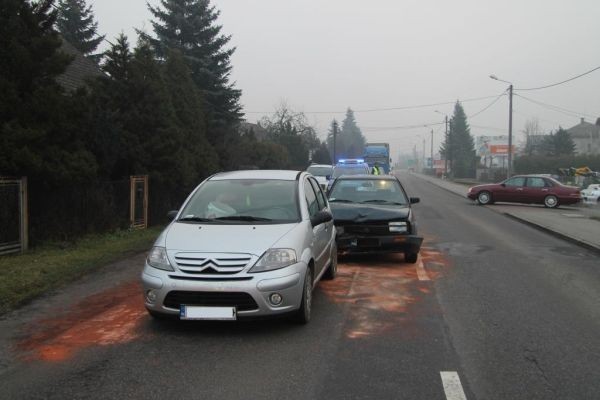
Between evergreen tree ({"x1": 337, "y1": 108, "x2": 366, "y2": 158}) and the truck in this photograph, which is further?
evergreen tree ({"x1": 337, "y1": 108, "x2": 366, "y2": 158})

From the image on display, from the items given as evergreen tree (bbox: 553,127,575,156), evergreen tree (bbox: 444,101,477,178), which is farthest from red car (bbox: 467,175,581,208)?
evergreen tree (bbox: 444,101,477,178)

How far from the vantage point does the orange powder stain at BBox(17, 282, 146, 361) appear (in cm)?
514

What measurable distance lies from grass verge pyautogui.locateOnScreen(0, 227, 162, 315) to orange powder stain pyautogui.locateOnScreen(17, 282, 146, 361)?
0.94 metres

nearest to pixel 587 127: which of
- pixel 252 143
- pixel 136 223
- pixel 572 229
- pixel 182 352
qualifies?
pixel 252 143

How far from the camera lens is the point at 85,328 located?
19.0ft

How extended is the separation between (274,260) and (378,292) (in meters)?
2.38

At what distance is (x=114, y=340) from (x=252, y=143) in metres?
31.0

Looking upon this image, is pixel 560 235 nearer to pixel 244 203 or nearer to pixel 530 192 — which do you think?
pixel 244 203

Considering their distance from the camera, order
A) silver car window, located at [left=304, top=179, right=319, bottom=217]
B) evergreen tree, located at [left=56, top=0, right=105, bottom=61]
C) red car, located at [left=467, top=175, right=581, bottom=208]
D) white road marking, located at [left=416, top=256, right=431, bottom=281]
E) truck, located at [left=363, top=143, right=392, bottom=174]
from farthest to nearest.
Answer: truck, located at [left=363, top=143, right=392, bottom=174] → evergreen tree, located at [left=56, top=0, right=105, bottom=61] → red car, located at [left=467, top=175, right=581, bottom=208] → white road marking, located at [left=416, top=256, right=431, bottom=281] → silver car window, located at [left=304, top=179, right=319, bottom=217]

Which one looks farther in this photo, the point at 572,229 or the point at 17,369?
the point at 572,229

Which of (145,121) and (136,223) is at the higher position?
(145,121)

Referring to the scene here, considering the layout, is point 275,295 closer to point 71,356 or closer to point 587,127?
point 71,356

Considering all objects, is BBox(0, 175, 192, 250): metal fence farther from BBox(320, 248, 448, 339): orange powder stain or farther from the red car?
the red car

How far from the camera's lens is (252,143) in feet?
118
